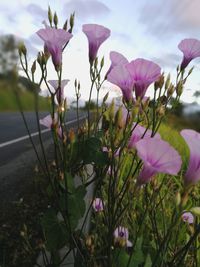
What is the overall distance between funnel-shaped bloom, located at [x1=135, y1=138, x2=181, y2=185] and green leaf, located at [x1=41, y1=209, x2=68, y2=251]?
2.12 ft

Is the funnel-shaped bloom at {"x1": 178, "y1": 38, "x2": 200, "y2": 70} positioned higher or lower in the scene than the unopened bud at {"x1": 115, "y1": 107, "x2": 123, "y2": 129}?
higher

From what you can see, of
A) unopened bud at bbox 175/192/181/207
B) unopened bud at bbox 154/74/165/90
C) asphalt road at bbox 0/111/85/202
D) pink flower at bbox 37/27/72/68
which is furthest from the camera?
asphalt road at bbox 0/111/85/202

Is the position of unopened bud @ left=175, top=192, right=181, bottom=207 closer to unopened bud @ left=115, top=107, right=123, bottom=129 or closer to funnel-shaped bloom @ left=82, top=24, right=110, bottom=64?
unopened bud @ left=115, top=107, right=123, bottom=129

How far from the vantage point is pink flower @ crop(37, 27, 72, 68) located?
5.41 ft

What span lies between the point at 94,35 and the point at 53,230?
2.51 feet

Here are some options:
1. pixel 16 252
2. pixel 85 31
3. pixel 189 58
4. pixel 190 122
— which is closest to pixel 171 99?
pixel 189 58

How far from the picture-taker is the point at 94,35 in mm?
1828

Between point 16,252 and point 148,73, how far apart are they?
2144mm

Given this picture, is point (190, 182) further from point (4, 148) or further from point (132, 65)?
point (4, 148)

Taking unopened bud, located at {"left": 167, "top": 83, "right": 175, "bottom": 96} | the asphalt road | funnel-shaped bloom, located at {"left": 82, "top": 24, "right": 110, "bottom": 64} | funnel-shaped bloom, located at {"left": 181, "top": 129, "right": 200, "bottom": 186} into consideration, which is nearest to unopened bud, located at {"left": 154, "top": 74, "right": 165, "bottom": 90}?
unopened bud, located at {"left": 167, "top": 83, "right": 175, "bottom": 96}

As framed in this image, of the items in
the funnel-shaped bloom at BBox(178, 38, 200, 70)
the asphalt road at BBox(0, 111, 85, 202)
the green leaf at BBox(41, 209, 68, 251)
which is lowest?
the asphalt road at BBox(0, 111, 85, 202)

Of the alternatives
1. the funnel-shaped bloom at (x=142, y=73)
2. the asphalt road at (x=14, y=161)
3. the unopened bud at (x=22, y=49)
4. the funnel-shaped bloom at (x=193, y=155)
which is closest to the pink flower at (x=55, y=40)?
the unopened bud at (x=22, y=49)

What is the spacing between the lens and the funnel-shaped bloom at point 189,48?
1.82 meters

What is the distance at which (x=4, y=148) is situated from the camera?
30.0 ft
